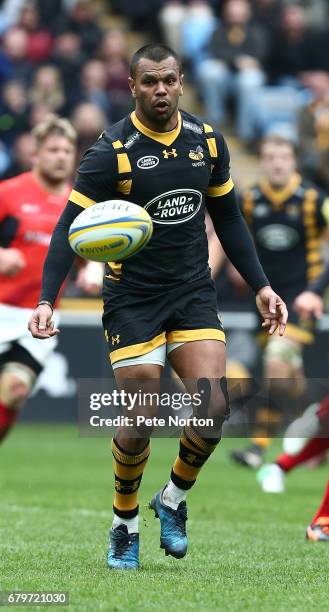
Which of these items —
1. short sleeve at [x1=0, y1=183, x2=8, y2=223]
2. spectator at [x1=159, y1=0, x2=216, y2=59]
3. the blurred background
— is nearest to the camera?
short sleeve at [x1=0, y1=183, x2=8, y2=223]

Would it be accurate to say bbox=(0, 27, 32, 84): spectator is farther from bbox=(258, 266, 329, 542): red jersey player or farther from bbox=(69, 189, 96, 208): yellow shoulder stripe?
bbox=(69, 189, 96, 208): yellow shoulder stripe

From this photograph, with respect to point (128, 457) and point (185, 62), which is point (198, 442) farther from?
point (185, 62)

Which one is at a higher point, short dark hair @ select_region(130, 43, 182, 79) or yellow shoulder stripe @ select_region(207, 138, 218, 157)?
short dark hair @ select_region(130, 43, 182, 79)

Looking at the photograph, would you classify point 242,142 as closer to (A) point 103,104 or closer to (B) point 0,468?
(A) point 103,104

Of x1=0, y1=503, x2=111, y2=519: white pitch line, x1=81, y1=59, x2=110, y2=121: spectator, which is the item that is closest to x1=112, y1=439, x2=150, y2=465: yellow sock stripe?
x1=0, y1=503, x2=111, y2=519: white pitch line

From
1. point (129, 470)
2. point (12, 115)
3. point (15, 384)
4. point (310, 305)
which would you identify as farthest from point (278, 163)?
point (12, 115)

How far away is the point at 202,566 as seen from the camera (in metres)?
6.17

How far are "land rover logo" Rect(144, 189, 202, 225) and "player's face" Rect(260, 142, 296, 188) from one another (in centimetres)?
495

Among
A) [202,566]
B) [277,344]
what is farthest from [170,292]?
[277,344]

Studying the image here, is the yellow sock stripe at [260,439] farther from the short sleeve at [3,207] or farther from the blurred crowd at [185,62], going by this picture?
the blurred crowd at [185,62]

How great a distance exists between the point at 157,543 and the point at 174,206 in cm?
205

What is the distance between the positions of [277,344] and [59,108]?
275 inches

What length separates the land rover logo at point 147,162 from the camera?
599 centimetres

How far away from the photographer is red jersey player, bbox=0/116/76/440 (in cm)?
852
